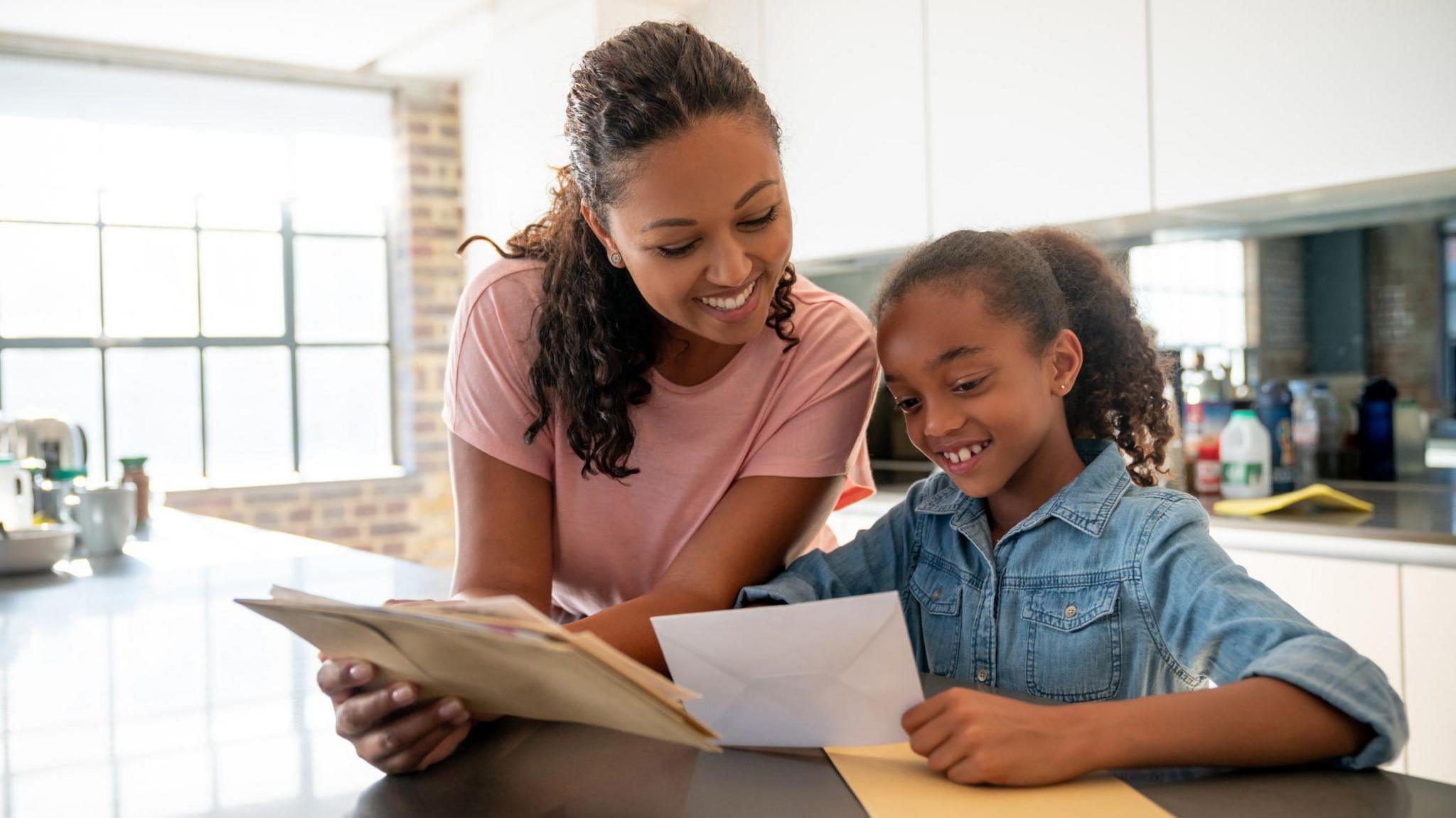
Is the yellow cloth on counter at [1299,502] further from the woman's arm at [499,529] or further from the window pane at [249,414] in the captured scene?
the window pane at [249,414]

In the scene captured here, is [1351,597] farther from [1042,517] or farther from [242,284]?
[242,284]

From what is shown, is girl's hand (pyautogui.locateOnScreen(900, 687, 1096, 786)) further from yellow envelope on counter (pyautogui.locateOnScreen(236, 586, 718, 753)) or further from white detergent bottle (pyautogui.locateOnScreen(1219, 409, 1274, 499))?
white detergent bottle (pyautogui.locateOnScreen(1219, 409, 1274, 499))

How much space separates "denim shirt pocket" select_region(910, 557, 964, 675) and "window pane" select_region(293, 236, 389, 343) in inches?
180

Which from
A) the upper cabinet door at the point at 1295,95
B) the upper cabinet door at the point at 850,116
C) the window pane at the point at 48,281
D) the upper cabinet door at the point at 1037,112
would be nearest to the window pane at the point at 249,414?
the window pane at the point at 48,281

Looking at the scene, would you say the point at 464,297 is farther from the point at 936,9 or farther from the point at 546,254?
the point at 936,9

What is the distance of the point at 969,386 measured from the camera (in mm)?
1250

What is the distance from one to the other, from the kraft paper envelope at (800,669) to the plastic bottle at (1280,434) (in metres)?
2.35

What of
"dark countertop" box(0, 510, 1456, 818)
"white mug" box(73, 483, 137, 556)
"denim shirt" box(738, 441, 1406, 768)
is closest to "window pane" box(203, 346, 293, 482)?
"white mug" box(73, 483, 137, 556)

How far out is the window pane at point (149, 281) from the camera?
4.89m

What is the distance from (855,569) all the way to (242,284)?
4.55 meters

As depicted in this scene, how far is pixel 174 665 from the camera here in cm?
131

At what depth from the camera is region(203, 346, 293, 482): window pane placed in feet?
16.8

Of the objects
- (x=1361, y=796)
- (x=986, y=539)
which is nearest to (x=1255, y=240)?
(x=986, y=539)

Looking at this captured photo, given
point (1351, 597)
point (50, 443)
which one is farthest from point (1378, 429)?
point (50, 443)
